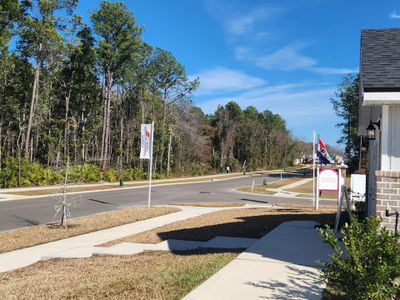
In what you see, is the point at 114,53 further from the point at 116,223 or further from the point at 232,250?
the point at 232,250

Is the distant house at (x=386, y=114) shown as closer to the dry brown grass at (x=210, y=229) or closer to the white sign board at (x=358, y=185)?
the dry brown grass at (x=210, y=229)

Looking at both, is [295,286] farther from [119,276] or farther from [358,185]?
[358,185]

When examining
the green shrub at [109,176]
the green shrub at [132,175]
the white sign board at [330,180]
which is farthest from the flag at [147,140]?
the green shrub at [132,175]

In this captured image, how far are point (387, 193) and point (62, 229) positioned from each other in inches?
351

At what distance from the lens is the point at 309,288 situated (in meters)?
5.70

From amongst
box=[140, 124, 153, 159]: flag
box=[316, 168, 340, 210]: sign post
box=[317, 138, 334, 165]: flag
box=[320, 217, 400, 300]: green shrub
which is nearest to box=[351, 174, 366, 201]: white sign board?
box=[316, 168, 340, 210]: sign post

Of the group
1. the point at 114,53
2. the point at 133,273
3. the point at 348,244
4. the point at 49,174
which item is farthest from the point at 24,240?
the point at 114,53

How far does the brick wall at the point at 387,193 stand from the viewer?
6.42m

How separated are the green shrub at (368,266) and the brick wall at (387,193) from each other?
1519 mm

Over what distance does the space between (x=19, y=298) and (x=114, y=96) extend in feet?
184

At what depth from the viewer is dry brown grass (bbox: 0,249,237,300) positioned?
18.7ft

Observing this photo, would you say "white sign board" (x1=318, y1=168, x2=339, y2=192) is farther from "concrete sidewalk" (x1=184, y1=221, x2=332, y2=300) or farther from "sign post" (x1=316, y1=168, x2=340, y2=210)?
"concrete sidewalk" (x1=184, y1=221, x2=332, y2=300)

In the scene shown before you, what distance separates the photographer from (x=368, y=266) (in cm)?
464

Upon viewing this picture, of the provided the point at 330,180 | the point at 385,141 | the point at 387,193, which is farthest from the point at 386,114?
the point at 330,180
